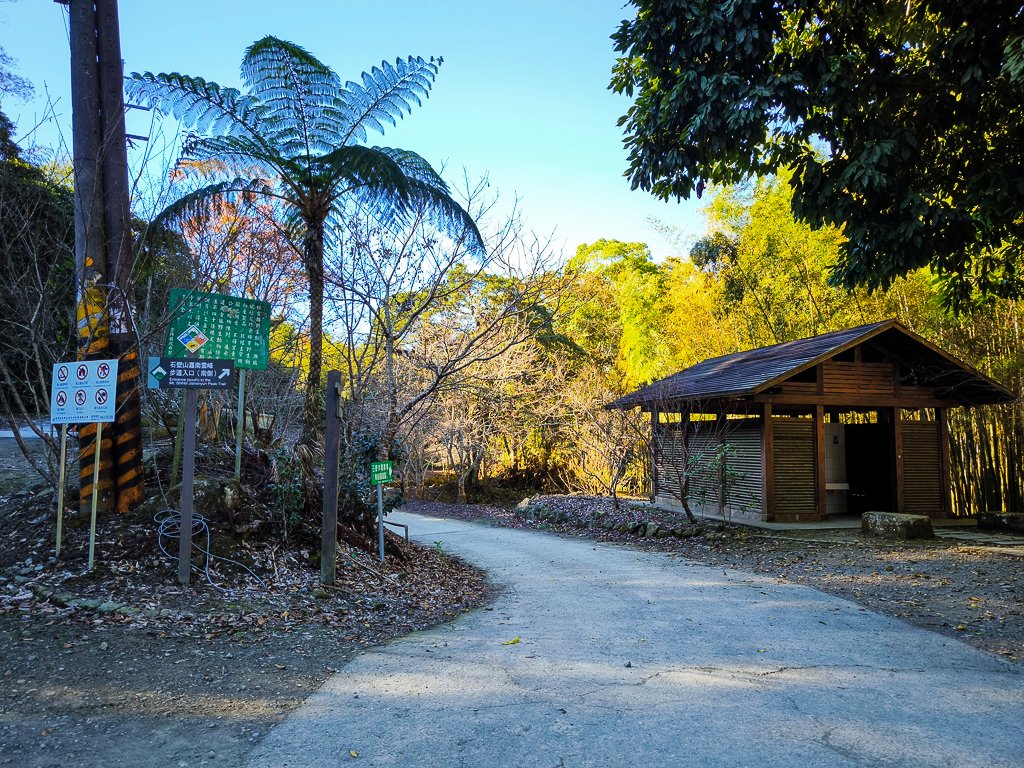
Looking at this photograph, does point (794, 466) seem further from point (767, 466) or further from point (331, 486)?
point (331, 486)

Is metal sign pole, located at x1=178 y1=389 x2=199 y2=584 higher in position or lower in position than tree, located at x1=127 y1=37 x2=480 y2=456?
lower

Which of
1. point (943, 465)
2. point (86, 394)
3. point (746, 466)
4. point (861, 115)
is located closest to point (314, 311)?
point (86, 394)

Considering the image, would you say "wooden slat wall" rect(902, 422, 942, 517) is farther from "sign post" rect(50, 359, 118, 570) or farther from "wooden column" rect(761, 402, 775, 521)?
"sign post" rect(50, 359, 118, 570)

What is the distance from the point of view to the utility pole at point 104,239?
667cm

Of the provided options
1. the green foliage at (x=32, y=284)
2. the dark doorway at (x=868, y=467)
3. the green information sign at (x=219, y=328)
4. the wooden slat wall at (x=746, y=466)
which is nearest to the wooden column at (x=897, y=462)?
the dark doorway at (x=868, y=467)

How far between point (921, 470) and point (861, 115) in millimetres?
9339

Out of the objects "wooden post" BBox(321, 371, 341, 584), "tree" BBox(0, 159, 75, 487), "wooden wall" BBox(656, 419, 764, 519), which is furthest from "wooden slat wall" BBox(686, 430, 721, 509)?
"tree" BBox(0, 159, 75, 487)

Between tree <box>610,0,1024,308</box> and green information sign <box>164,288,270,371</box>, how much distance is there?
15.9ft

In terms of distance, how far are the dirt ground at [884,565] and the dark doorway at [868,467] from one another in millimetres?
2981

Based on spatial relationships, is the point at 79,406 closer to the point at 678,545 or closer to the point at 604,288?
the point at 678,545

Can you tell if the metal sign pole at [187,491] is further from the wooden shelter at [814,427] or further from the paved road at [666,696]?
the wooden shelter at [814,427]

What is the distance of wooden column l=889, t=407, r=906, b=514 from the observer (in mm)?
12914

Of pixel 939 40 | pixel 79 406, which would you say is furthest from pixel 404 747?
pixel 939 40

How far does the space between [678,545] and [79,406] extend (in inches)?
368
